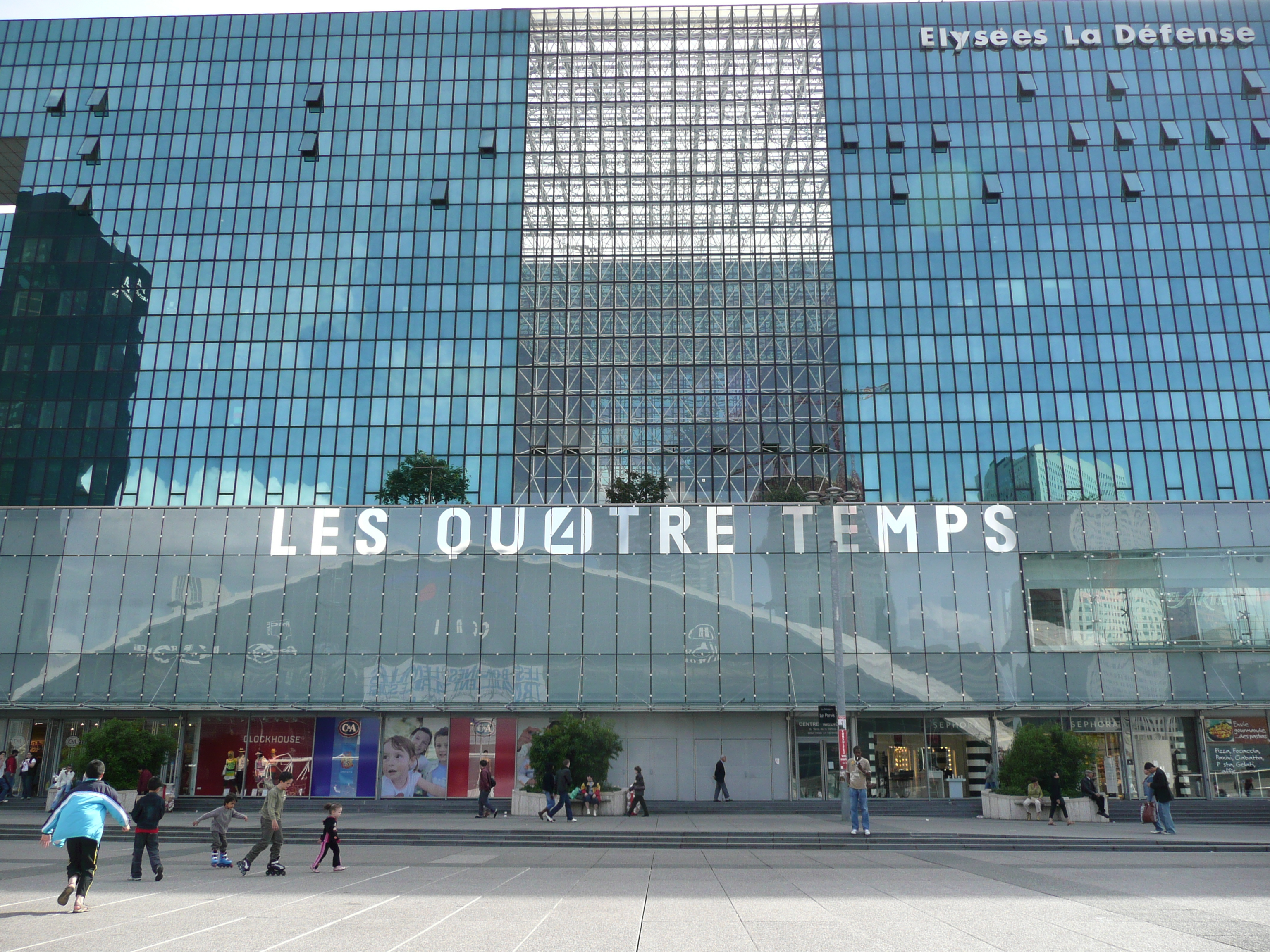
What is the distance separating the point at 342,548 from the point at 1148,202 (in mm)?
66953

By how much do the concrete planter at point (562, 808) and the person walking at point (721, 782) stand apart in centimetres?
446

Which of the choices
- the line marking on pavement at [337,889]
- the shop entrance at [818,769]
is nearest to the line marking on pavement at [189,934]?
the line marking on pavement at [337,889]

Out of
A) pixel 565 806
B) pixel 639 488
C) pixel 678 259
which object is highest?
pixel 678 259

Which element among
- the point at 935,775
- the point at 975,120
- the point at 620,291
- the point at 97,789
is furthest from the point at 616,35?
the point at 97,789

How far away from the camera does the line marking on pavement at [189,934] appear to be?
9.81 meters

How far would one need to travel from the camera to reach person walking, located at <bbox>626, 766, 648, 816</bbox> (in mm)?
31234

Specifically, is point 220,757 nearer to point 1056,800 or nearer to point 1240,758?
A: point 1056,800

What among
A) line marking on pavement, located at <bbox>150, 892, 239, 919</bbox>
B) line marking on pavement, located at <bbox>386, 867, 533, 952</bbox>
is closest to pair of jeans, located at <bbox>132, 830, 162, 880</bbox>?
line marking on pavement, located at <bbox>150, 892, 239, 919</bbox>

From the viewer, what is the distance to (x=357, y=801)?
118 ft

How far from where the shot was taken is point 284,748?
38156 millimetres

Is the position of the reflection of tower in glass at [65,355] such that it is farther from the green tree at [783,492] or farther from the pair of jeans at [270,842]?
the pair of jeans at [270,842]

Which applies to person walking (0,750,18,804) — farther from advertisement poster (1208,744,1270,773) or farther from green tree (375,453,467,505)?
advertisement poster (1208,744,1270,773)

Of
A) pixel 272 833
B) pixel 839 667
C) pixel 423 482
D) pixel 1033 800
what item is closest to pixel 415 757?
pixel 839 667

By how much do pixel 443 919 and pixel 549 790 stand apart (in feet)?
57.6
